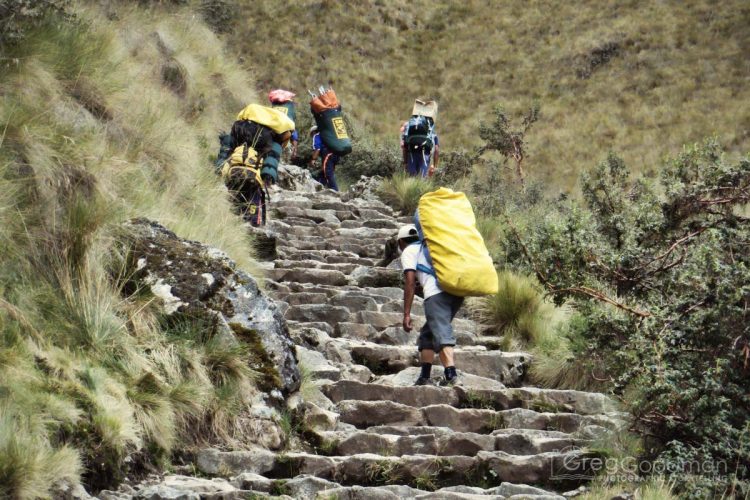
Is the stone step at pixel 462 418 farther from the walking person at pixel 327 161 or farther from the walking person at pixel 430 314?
the walking person at pixel 327 161

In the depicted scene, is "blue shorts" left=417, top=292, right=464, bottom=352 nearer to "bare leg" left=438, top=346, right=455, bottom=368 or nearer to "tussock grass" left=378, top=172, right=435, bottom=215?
"bare leg" left=438, top=346, right=455, bottom=368

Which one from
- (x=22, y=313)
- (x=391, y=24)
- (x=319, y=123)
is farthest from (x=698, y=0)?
(x=22, y=313)

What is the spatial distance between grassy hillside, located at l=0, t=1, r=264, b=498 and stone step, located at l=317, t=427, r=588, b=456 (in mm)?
854

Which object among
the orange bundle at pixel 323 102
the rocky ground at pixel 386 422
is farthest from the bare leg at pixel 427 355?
the orange bundle at pixel 323 102

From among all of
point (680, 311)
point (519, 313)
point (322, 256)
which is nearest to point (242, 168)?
point (322, 256)

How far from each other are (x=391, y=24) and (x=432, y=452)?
134 ft

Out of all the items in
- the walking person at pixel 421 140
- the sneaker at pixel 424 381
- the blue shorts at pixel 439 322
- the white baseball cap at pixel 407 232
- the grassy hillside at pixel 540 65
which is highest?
the grassy hillside at pixel 540 65

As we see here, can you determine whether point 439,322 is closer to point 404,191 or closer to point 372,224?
point 372,224

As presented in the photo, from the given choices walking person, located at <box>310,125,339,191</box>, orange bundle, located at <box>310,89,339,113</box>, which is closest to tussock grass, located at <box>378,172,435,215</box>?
walking person, located at <box>310,125,339,191</box>

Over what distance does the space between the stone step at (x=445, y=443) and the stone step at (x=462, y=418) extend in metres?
0.52

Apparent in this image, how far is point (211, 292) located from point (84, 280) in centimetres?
92

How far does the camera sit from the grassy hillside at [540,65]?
3419cm

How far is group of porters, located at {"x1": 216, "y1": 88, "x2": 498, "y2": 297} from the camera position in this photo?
7938mm

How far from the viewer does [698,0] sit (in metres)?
41.9
